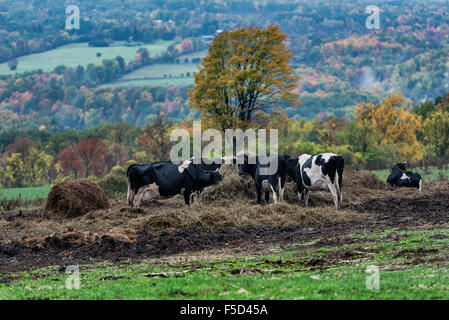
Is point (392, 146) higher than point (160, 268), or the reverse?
point (160, 268)

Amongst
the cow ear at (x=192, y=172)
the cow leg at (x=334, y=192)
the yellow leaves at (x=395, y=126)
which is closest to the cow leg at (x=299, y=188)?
the cow leg at (x=334, y=192)

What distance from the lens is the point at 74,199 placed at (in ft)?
83.1

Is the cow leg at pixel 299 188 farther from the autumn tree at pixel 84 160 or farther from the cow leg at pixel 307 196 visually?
the autumn tree at pixel 84 160

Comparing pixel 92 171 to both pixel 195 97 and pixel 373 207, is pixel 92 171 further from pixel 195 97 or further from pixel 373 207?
pixel 373 207

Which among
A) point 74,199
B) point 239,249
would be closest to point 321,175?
point 239,249

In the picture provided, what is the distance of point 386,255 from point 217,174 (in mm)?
14084

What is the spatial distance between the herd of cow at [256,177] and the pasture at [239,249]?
77 cm

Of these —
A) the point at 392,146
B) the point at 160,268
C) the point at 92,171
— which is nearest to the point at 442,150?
the point at 392,146

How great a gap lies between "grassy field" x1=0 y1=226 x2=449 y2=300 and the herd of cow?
8124mm

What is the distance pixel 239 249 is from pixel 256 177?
941cm

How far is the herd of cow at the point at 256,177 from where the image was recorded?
24594 mm

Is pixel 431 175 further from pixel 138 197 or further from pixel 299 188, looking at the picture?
pixel 138 197

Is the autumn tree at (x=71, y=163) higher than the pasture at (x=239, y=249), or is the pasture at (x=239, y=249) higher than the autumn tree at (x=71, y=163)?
the pasture at (x=239, y=249)

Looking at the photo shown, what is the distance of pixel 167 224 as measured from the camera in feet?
66.2
